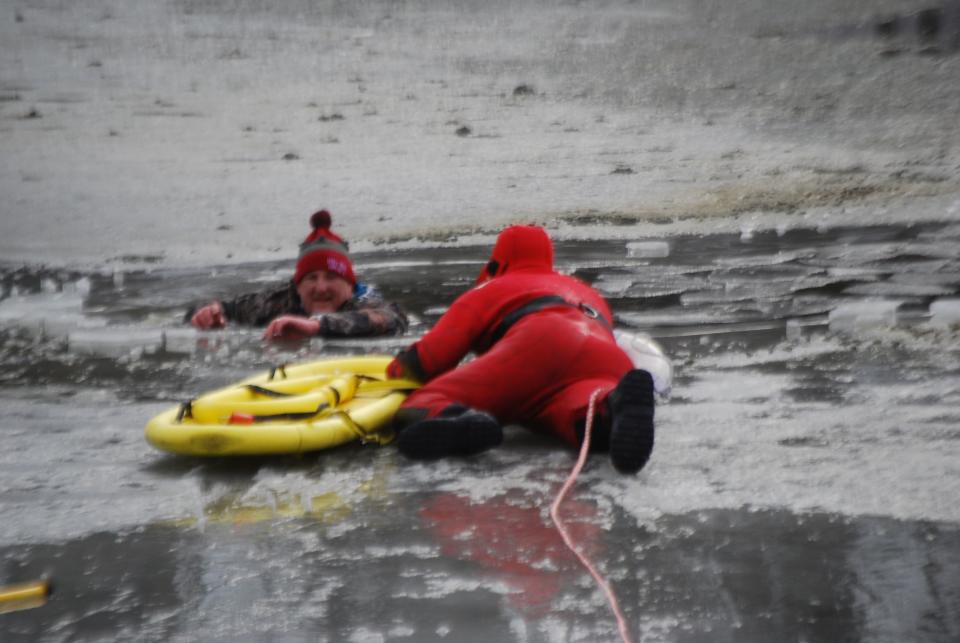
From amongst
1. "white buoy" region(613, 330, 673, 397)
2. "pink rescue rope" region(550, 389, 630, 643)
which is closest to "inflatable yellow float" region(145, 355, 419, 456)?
"pink rescue rope" region(550, 389, 630, 643)

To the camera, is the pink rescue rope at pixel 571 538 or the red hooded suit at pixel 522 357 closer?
the pink rescue rope at pixel 571 538

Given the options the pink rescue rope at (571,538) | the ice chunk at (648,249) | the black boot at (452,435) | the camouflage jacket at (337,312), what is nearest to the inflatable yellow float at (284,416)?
the black boot at (452,435)

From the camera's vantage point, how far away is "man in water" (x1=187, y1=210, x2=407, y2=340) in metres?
6.95

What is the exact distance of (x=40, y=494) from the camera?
422 centimetres

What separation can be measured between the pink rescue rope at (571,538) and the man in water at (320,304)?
272cm

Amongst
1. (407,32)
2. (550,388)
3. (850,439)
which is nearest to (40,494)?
(550,388)

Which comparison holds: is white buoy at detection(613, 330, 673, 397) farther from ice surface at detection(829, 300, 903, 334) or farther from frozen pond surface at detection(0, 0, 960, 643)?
ice surface at detection(829, 300, 903, 334)

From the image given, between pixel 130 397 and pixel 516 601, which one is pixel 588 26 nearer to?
pixel 130 397

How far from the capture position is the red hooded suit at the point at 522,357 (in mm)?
4605

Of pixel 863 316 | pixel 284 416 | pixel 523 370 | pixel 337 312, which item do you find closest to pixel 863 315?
pixel 863 316

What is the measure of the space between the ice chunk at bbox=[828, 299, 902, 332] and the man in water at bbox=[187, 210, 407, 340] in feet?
7.64

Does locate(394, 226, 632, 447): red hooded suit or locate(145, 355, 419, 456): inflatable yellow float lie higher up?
locate(394, 226, 632, 447): red hooded suit

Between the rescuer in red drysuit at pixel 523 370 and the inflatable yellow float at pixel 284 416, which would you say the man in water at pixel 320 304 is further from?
the rescuer in red drysuit at pixel 523 370

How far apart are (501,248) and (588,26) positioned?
19098 millimetres
